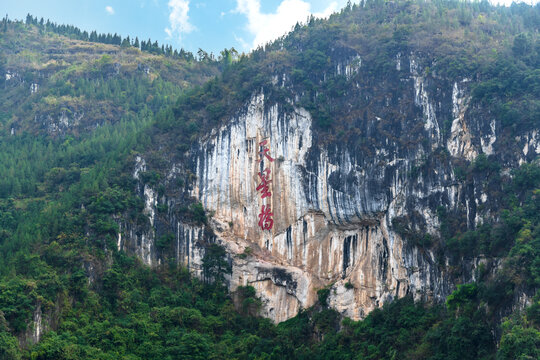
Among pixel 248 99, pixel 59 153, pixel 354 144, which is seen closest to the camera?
pixel 354 144

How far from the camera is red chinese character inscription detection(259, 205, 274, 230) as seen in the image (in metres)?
31.4

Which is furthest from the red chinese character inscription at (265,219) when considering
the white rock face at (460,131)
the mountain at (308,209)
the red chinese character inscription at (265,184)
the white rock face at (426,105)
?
the white rock face at (460,131)

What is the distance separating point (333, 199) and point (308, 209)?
129 cm

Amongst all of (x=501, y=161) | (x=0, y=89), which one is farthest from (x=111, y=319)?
(x=0, y=89)

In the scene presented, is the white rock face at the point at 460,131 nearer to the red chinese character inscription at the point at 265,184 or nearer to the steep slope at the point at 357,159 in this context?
the steep slope at the point at 357,159

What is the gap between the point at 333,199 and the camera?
30266 mm

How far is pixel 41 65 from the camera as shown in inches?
1811

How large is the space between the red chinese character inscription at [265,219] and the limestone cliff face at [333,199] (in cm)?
20

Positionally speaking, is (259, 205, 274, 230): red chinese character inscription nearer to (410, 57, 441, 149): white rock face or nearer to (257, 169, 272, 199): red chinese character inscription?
(257, 169, 272, 199): red chinese character inscription

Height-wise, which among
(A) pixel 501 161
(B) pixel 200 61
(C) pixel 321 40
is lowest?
(A) pixel 501 161

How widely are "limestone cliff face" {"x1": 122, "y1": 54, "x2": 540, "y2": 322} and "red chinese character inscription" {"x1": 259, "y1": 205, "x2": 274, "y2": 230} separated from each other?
0.20 m

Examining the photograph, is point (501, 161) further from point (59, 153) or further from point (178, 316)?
point (59, 153)

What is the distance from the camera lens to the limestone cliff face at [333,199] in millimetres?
28000

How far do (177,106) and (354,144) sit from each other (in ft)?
30.9
